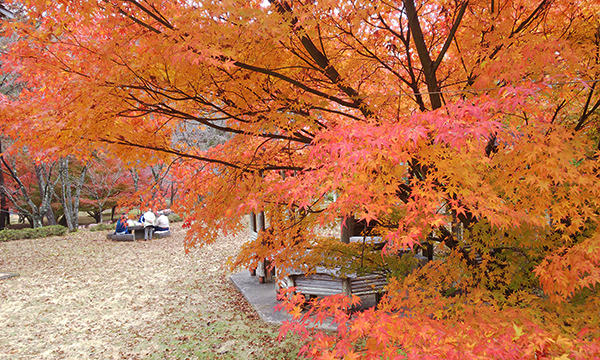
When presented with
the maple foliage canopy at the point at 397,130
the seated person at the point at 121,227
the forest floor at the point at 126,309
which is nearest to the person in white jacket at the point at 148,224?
the seated person at the point at 121,227

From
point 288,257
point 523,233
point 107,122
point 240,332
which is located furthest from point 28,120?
point 523,233

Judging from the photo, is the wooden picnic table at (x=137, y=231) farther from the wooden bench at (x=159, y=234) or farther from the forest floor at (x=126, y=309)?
the forest floor at (x=126, y=309)

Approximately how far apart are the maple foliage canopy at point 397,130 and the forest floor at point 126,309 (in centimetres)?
207

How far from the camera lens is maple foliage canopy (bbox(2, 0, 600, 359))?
2299 millimetres

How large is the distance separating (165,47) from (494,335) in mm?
3482

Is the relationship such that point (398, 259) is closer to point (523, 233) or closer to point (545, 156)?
point (523, 233)

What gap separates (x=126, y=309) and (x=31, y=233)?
9.92 meters

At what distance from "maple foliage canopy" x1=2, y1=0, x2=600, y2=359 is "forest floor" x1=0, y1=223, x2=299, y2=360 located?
6.78 ft

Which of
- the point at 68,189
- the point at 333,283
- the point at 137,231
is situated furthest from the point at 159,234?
the point at 333,283

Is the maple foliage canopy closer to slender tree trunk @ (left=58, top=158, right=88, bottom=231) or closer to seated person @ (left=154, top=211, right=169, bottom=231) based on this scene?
seated person @ (left=154, top=211, right=169, bottom=231)

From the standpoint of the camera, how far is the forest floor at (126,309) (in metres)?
5.05

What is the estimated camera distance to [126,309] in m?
6.72

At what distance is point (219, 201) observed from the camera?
4.07m

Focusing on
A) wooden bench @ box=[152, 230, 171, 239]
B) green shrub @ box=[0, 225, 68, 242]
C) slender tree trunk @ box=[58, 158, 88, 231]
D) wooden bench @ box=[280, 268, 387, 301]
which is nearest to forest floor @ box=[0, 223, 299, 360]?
wooden bench @ box=[280, 268, 387, 301]
